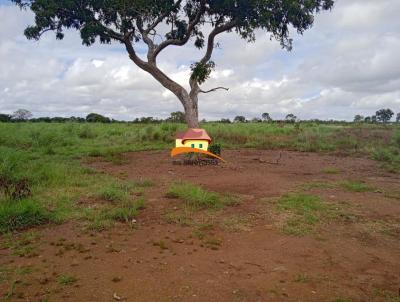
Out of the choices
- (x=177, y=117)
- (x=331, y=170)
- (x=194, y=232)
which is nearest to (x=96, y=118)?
(x=177, y=117)

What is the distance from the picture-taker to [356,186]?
7.51m

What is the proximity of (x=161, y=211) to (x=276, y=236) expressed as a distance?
167cm

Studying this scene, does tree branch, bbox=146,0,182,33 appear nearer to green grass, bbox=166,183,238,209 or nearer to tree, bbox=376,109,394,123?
green grass, bbox=166,183,238,209

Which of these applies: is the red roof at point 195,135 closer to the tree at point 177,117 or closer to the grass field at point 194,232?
the grass field at point 194,232

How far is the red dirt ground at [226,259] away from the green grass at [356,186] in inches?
30.1

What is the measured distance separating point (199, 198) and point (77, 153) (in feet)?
23.8

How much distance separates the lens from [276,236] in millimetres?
4629

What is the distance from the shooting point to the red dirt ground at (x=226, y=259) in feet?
10.6

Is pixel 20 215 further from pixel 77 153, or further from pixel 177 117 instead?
pixel 177 117

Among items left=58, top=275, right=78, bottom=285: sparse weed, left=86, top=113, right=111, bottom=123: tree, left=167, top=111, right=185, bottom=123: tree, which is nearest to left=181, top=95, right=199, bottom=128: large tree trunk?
left=58, top=275, right=78, bottom=285: sparse weed

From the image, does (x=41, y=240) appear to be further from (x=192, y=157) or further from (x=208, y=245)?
(x=192, y=157)

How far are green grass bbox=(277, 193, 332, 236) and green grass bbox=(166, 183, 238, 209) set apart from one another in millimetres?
823

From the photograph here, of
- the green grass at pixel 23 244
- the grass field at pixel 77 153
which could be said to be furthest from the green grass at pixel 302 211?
the green grass at pixel 23 244

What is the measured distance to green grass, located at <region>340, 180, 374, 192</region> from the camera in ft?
24.1
